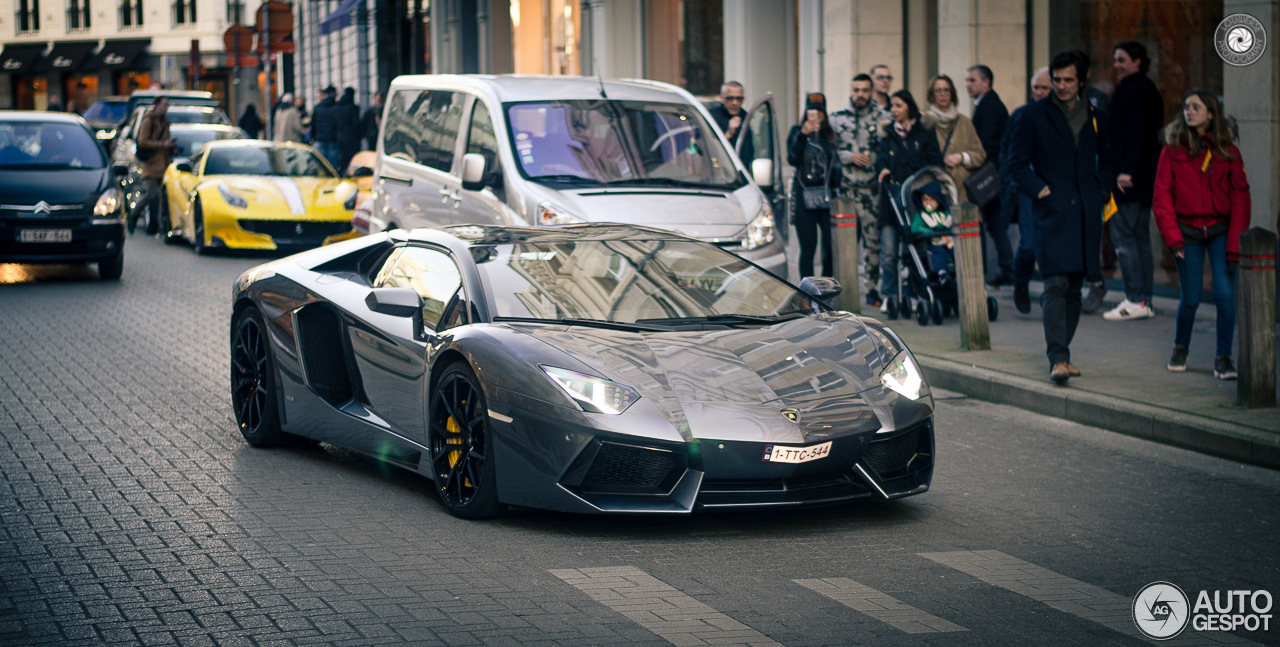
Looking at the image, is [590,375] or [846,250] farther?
[846,250]

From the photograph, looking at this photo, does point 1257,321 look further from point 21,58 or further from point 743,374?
point 21,58

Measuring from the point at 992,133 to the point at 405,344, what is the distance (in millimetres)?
8598

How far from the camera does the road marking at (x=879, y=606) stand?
5.27m

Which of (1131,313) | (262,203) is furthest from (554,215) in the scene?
(262,203)

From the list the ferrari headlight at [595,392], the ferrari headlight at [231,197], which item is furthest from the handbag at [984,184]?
the ferrari headlight at [231,197]

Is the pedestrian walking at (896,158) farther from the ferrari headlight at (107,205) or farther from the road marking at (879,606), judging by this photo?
the ferrari headlight at (107,205)

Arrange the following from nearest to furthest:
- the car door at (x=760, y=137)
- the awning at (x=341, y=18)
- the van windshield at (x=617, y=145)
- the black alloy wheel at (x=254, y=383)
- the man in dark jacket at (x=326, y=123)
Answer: the black alloy wheel at (x=254, y=383)
the van windshield at (x=617, y=145)
the car door at (x=760, y=137)
the man in dark jacket at (x=326, y=123)
the awning at (x=341, y=18)

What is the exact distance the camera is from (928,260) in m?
13.4

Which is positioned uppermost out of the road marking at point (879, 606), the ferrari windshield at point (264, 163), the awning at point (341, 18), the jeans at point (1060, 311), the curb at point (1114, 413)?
the awning at point (341, 18)

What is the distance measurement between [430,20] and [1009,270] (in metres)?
29.2

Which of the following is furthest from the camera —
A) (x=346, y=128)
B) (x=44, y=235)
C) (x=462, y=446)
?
(x=346, y=128)

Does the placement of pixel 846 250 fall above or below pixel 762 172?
below

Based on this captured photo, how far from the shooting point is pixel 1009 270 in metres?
14.8

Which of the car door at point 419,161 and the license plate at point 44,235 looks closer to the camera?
the car door at point 419,161
